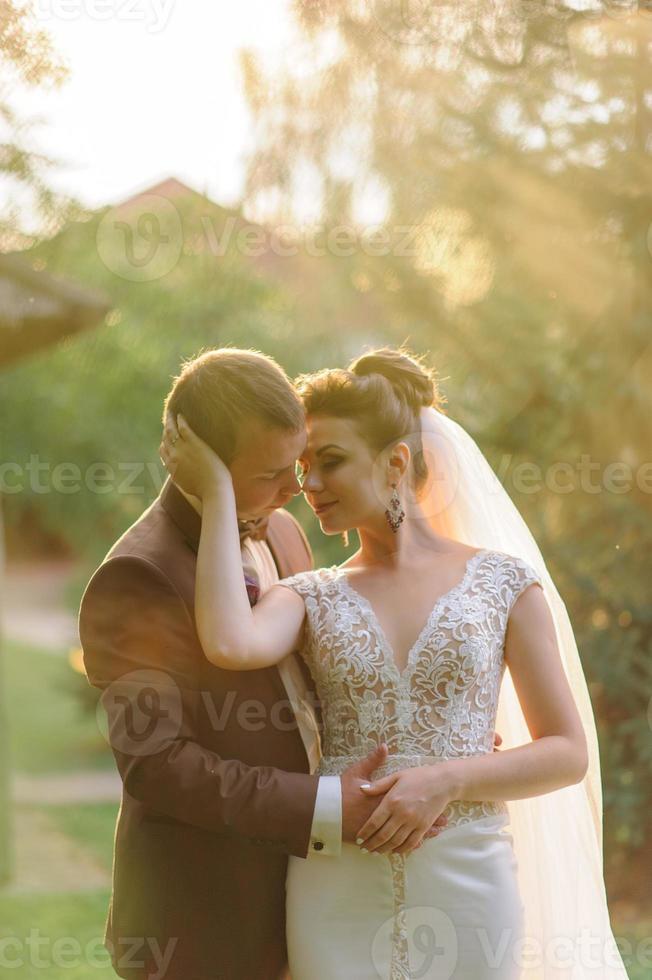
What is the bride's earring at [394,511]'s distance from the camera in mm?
2045

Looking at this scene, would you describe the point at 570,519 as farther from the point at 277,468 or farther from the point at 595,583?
the point at 277,468

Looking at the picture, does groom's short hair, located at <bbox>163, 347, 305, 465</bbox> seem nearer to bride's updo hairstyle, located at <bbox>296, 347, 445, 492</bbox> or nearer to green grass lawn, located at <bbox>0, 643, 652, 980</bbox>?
bride's updo hairstyle, located at <bbox>296, 347, 445, 492</bbox>

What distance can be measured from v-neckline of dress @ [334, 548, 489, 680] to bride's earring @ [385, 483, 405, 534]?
13 cm

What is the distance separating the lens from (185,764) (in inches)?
72.2

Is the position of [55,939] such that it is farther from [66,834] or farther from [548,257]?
[548,257]

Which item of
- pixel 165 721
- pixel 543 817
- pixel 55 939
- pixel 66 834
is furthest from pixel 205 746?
pixel 66 834

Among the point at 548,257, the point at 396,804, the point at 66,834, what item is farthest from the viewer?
the point at 66,834

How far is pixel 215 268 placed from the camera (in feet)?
31.8

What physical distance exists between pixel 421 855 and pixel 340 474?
0.67 meters

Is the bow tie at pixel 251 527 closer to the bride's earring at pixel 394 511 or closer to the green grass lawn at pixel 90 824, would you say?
the bride's earring at pixel 394 511

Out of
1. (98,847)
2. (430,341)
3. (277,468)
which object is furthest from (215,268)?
(277,468)

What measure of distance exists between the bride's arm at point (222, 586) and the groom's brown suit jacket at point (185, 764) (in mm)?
89

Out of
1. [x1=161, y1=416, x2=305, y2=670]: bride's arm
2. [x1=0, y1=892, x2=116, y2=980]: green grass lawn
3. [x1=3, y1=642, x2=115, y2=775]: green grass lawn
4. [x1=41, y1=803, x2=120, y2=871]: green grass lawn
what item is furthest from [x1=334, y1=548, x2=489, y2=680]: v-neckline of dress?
[x1=3, y1=642, x2=115, y2=775]: green grass lawn

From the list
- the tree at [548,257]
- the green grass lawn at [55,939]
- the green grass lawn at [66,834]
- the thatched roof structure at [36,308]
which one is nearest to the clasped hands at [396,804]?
the green grass lawn at [66,834]
